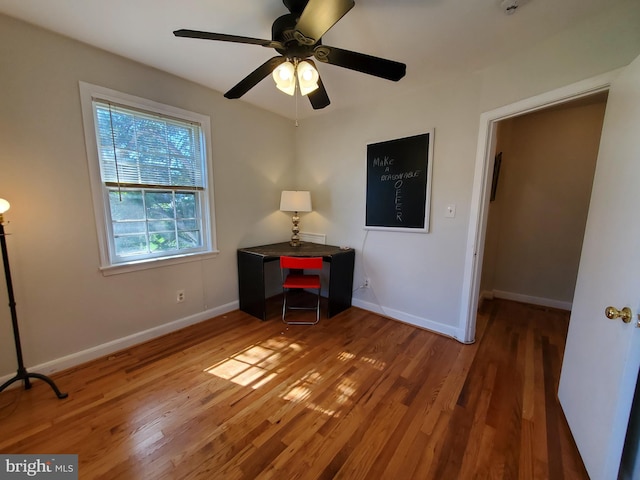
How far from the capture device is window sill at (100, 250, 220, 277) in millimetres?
2016

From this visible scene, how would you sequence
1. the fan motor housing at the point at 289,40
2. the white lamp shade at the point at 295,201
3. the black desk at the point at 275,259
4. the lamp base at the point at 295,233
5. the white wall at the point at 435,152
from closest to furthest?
the fan motor housing at the point at 289,40 < the white wall at the point at 435,152 < the black desk at the point at 275,259 < the white lamp shade at the point at 295,201 < the lamp base at the point at 295,233

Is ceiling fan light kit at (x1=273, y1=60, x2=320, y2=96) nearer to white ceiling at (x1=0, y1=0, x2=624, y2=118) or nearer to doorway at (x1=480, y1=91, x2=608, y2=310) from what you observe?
white ceiling at (x1=0, y1=0, x2=624, y2=118)

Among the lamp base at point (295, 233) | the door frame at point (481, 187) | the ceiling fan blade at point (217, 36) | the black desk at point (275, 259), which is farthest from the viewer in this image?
the lamp base at point (295, 233)

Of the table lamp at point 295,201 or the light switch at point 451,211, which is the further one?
the table lamp at point 295,201

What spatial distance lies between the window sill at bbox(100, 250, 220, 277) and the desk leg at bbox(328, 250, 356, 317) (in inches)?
52.2

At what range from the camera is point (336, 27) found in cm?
155

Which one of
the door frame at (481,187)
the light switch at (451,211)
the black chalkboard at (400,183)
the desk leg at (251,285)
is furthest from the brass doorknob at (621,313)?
the desk leg at (251,285)

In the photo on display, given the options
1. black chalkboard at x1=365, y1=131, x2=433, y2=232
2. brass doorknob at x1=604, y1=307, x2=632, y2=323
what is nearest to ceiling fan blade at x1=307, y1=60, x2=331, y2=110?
black chalkboard at x1=365, y1=131, x2=433, y2=232

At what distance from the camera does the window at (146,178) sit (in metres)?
1.92

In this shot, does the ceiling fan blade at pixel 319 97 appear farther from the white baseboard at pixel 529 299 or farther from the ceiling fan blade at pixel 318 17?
the white baseboard at pixel 529 299

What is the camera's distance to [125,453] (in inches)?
49.2

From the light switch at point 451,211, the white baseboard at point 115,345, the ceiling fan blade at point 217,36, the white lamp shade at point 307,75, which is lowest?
the white baseboard at point 115,345

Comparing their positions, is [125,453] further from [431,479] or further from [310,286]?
[310,286]

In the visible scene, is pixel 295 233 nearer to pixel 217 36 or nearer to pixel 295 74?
pixel 295 74
